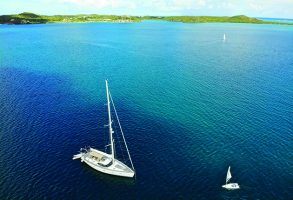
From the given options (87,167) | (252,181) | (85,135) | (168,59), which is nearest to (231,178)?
(252,181)

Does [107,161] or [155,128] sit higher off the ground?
[155,128]

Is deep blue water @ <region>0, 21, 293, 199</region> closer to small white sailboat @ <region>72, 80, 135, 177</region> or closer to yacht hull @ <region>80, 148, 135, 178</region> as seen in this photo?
yacht hull @ <region>80, 148, 135, 178</region>

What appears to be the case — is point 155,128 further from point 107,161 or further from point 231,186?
point 231,186

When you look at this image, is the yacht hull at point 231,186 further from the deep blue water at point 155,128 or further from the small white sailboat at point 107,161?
Answer: the small white sailboat at point 107,161

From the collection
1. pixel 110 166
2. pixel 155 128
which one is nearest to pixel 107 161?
pixel 110 166

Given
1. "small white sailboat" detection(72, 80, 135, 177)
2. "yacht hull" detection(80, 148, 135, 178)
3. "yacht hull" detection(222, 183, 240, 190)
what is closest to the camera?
"yacht hull" detection(222, 183, 240, 190)

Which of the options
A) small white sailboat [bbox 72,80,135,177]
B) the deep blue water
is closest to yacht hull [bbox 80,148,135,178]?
small white sailboat [bbox 72,80,135,177]

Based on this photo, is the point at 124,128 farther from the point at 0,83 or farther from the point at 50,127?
the point at 0,83

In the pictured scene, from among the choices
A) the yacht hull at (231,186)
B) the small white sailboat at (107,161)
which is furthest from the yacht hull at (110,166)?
the yacht hull at (231,186)

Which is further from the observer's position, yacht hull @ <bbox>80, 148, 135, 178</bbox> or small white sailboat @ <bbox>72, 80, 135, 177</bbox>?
small white sailboat @ <bbox>72, 80, 135, 177</bbox>
